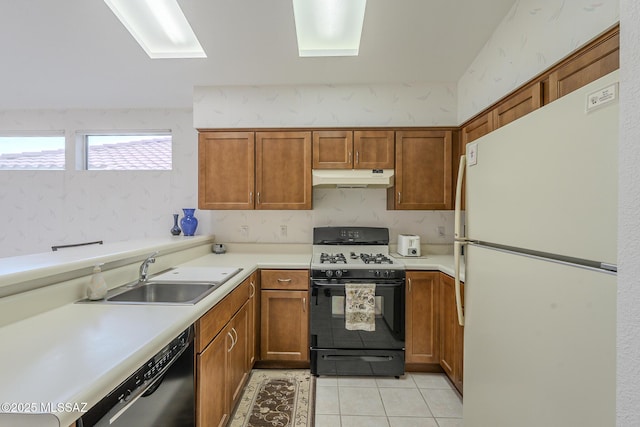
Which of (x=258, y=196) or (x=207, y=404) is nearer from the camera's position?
(x=207, y=404)

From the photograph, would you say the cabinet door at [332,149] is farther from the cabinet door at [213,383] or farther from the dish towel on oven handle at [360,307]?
the cabinet door at [213,383]

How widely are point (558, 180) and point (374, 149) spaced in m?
1.91

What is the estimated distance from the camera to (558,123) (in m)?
0.80

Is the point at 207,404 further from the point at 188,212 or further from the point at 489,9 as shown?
the point at 489,9

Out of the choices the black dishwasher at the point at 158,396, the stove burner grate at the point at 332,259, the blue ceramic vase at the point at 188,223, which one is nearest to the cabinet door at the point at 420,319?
the stove burner grate at the point at 332,259

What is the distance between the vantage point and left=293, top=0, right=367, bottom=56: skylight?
1952mm

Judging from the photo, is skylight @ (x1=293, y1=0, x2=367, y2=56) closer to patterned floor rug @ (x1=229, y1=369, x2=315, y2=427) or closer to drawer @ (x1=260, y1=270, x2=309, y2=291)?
drawer @ (x1=260, y1=270, x2=309, y2=291)

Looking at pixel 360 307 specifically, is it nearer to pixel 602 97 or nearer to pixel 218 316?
pixel 218 316

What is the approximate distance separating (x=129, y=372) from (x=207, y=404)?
70cm

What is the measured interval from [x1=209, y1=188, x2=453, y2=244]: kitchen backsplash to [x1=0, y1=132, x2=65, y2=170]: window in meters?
2.28

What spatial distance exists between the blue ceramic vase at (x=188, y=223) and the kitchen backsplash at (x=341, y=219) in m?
0.43

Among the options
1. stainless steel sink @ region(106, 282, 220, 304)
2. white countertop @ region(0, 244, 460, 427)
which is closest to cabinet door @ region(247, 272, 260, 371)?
stainless steel sink @ region(106, 282, 220, 304)

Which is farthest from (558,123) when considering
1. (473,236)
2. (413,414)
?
(413,414)

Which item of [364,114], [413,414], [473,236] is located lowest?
[413,414]
